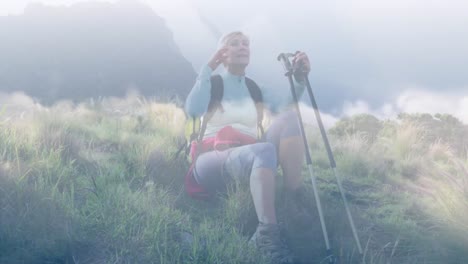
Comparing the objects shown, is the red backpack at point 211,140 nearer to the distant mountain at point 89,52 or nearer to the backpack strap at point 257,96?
the backpack strap at point 257,96

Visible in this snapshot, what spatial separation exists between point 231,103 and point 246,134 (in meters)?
0.35

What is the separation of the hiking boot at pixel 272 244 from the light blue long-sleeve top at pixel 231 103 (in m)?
1.26

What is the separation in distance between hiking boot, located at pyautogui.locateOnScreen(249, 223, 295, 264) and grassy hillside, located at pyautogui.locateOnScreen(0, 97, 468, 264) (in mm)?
107

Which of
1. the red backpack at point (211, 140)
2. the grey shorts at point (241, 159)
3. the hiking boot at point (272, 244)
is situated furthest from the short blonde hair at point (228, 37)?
the hiking boot at point (272, 244)

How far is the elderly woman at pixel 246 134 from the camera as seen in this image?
3.75 meters

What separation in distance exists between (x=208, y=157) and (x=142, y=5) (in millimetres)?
64772

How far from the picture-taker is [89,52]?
58.1 m

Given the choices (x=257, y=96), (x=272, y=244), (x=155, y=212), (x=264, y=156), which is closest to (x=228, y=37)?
(x=257, y=96)

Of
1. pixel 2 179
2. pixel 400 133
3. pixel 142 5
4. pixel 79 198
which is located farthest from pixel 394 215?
pixel 142 5

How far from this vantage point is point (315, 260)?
379cm

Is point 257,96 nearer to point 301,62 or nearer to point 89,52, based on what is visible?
point 301,62

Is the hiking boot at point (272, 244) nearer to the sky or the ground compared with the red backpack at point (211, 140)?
nearer to the ground

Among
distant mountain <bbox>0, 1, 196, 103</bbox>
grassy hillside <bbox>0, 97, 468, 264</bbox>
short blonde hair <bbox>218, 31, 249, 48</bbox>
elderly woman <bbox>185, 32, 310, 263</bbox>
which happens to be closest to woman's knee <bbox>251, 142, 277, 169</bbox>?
elderly woman <bbox>185, 32, 310, 263</bbox>

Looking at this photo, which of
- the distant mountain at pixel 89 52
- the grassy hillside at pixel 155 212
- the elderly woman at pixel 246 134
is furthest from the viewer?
the distant mountain at pixel 89 52
